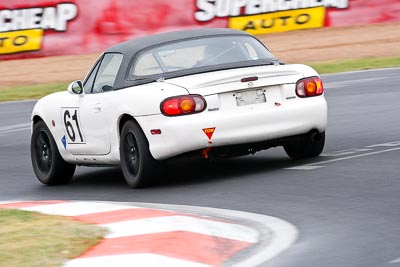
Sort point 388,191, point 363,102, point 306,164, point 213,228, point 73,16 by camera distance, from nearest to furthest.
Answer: point 213,228 < point 388,191 < point 306,164 < point 363,102 < point 73,16

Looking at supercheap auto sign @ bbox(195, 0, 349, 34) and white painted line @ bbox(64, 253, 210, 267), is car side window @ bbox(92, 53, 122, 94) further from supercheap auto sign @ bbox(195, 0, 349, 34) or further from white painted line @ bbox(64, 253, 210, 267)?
supercheap auto sign @ bbox(195, 0, 349, 34)

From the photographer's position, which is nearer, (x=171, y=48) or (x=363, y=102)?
(x=171, y=48)

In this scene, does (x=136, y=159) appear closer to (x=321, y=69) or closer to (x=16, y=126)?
(x=16, y=126)

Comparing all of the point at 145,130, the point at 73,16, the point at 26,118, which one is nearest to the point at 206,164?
the point at 145,130

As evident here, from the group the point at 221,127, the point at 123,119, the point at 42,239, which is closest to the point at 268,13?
the point at 123,119

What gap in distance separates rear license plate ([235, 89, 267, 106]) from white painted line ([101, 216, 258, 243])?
222 centimetres

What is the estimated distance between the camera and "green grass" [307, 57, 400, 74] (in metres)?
Result: 24.1

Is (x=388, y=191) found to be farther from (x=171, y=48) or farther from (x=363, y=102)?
(x=363, y=102)

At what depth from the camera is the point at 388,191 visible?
29.5ft

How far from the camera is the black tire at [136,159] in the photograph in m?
10.4

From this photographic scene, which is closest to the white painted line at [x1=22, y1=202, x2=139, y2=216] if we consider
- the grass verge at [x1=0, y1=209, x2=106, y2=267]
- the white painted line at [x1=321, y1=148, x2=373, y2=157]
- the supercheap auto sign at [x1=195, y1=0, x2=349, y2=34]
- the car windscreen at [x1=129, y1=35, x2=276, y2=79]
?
the grass verge at [x1=0, y1=209, x2=106, y2=267]

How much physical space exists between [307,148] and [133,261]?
15.6 feet

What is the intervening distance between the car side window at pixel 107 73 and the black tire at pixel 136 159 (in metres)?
0.63

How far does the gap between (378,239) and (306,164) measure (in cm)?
383
